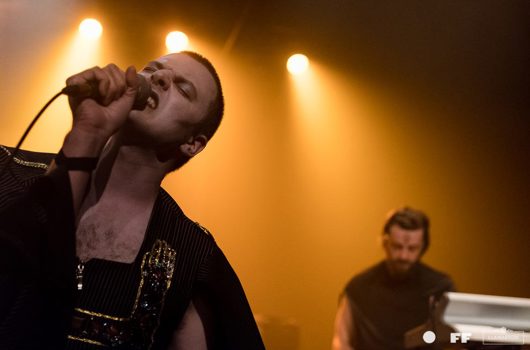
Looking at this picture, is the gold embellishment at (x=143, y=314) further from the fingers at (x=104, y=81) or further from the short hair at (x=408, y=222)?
the short hair at (x=408, y=222)

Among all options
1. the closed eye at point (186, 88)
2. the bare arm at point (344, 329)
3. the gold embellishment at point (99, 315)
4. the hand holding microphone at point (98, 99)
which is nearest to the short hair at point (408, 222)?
the bare arm at point (344, 329)

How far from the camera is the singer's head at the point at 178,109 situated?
106cm

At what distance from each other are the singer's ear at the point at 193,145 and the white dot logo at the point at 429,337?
737mm

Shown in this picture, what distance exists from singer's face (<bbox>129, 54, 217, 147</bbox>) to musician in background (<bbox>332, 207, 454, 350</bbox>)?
1.17 m

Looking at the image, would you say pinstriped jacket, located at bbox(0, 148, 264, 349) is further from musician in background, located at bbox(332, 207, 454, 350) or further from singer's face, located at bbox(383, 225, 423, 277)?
singer's face, located at bbox(383, 225, 423, 277)

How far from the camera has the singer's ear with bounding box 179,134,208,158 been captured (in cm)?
114

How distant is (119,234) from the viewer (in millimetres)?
1016

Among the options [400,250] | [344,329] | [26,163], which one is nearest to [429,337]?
[344,329]

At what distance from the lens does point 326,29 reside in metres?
2.41

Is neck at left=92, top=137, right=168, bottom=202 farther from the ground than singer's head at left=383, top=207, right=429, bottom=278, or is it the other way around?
singer's head at left=383, top=207, right=429, bottom=278

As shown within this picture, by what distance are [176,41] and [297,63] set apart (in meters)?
0.53

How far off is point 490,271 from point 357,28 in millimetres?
1217

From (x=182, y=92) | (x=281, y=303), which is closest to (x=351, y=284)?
(x=281, y=303)

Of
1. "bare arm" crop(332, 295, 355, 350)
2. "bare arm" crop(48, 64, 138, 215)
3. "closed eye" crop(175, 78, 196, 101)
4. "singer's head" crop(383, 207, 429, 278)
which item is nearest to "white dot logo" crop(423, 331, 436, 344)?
"bare arm" crop(332, 295, 355, 350)
